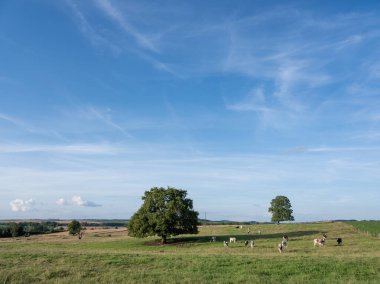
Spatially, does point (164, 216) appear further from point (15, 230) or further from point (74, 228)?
point (15, 230)

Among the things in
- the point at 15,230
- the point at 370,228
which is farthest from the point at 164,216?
the point at 15,230

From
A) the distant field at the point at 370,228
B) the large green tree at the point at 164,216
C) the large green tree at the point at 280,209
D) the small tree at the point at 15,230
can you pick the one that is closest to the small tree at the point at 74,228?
the small tree at the point at 15,230

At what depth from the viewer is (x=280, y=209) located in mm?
113125

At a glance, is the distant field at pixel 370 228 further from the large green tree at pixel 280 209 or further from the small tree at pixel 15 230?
the small tree at pixel 15 230

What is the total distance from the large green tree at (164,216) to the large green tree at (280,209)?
50.2 metres

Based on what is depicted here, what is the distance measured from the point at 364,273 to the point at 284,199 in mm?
92179

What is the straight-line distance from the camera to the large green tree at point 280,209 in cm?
11250

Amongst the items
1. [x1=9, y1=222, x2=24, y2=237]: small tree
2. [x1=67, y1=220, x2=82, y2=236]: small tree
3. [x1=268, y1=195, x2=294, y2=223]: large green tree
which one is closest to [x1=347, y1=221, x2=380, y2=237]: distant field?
[x1=268, y1=195, x2=294, y2=223]: large green tree

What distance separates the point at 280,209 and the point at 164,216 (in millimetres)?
57476

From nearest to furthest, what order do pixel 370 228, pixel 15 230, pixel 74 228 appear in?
pixel 370 228 → pixel 74 228 → pixel 15 230

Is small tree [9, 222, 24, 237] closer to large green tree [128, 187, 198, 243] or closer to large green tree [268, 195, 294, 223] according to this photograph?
large green tree [128, 187, 198, 243]

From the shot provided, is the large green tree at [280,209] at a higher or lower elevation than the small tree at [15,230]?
higher

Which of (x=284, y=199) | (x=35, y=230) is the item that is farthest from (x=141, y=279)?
(x=35, y=230)

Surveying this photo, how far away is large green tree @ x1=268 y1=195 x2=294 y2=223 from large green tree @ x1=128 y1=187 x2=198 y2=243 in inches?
1978
